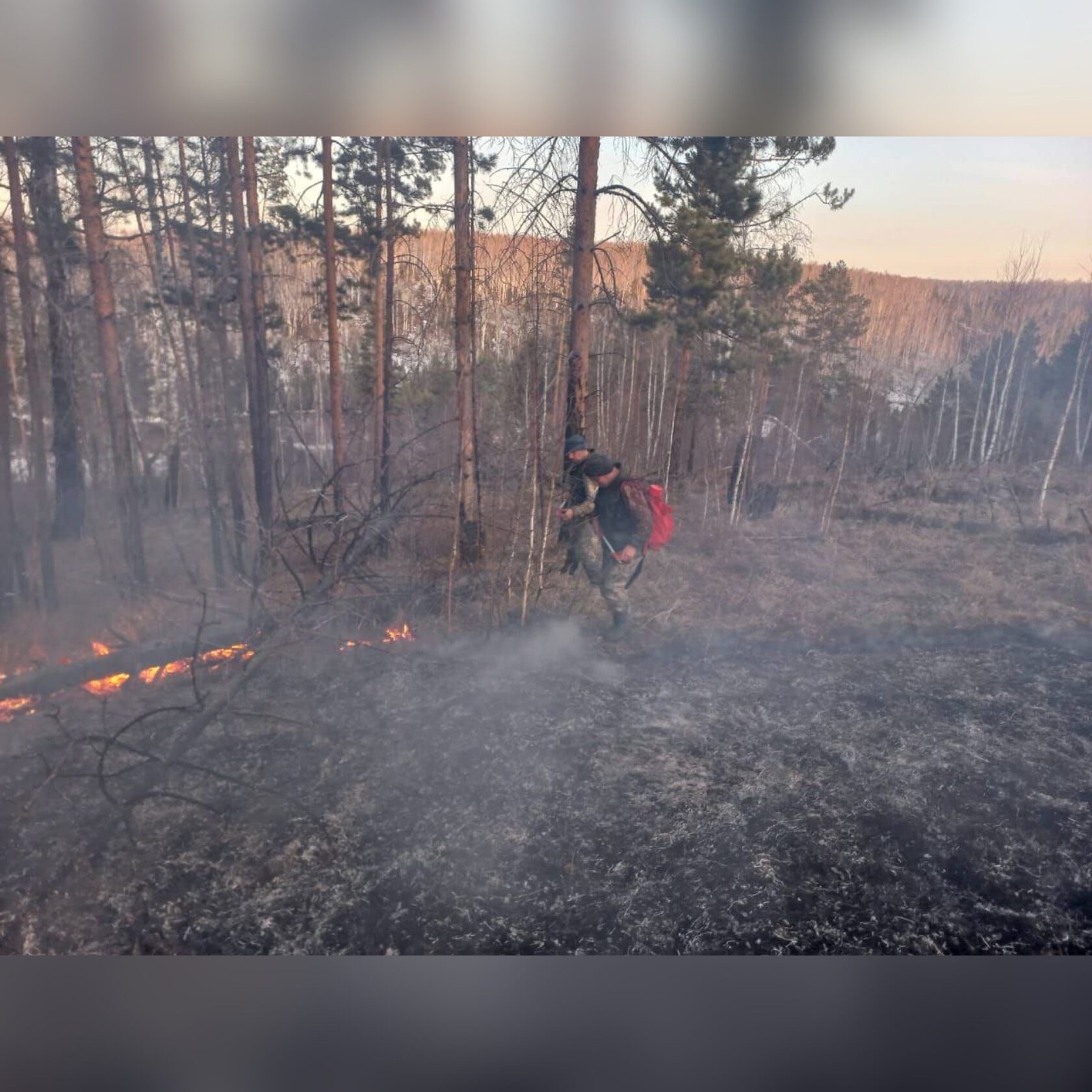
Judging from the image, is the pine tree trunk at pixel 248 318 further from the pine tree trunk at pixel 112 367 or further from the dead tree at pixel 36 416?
the dead tree at pixel 36 416

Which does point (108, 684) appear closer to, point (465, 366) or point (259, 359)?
point (259, 359)

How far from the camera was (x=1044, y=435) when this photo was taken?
212 cm

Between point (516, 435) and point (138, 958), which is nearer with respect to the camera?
point (138, 958)

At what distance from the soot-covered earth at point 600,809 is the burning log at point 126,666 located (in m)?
0.10

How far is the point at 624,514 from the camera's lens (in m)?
2.08

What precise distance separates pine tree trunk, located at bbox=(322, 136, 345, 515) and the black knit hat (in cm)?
69

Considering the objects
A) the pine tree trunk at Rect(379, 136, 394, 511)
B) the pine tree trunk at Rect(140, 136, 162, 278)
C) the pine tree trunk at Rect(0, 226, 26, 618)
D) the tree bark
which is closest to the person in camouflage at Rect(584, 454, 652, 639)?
the pine tree trunk at Rect(379, 136, 394, 511)

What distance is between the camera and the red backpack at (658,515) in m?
2.06

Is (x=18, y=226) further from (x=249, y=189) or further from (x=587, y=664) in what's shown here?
(x=587, y=664)

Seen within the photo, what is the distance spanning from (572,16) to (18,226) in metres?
1.52

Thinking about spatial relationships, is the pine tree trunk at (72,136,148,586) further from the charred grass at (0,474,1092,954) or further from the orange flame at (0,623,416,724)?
the charred grass at (0,474,1092,954)

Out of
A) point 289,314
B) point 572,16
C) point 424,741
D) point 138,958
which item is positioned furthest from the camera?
point 424,741

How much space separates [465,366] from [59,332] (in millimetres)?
1096

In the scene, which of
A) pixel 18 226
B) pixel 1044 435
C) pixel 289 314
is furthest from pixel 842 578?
pixel 18 226
